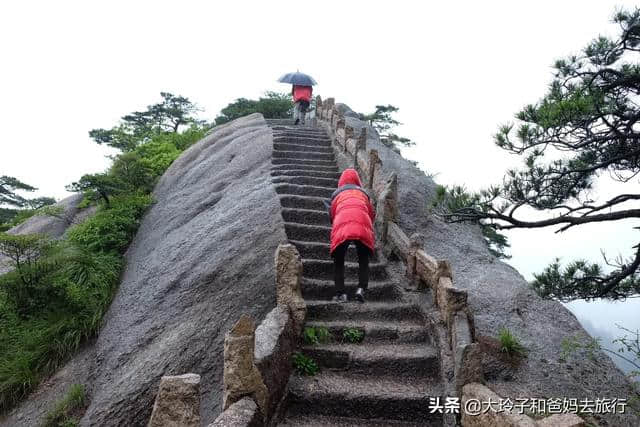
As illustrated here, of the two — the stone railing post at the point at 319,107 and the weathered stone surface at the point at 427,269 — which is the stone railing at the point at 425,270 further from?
the stone railing post at the point at 319,107

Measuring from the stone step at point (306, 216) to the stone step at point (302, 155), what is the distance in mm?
3837

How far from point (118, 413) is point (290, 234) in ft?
11.7

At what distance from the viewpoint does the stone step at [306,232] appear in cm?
738

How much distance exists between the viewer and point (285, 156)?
11.7 m

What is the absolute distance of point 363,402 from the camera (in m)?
4.45

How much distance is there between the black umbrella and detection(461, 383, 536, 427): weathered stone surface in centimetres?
1266

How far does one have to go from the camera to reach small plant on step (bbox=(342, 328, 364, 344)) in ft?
17.4

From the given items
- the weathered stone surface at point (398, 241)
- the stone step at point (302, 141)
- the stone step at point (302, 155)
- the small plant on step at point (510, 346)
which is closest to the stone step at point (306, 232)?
the weathered stone surface at point (398, 241)

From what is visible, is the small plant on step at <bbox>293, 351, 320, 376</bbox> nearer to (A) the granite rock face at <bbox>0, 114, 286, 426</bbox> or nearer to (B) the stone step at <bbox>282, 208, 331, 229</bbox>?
(A) the granite rock face at <bbox>0, 114, 286, 426</bbox>

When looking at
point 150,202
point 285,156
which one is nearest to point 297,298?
point 285,156

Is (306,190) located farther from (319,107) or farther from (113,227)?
(319,107)

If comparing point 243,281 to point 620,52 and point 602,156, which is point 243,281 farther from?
point 620,52

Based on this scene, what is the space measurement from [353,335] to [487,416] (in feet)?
6.86

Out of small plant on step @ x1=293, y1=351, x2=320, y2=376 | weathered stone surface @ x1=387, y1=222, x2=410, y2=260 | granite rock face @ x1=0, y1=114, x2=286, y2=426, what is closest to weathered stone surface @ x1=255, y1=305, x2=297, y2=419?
small plant on step @ x1=293, y1=351, x2=320, y2=376
